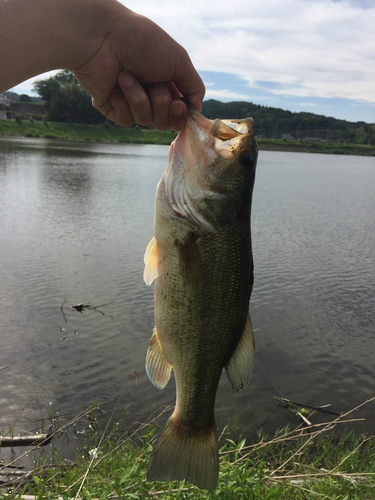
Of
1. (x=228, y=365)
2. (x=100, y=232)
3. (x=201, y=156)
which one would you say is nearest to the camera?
(x=201, y=156)

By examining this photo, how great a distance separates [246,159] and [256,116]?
8834cm

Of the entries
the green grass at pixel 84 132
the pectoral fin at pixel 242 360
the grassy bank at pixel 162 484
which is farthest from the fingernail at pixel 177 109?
the green grass at pixel 84 132

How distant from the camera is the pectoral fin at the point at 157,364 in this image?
263 cm

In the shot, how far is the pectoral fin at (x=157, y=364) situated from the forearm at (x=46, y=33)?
174 centimetres

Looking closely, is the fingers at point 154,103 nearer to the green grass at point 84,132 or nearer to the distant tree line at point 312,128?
the green grass at point 84,132

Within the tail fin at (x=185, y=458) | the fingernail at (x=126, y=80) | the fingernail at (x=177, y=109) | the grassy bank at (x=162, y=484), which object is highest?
the fingernail at (x=126, y=80)

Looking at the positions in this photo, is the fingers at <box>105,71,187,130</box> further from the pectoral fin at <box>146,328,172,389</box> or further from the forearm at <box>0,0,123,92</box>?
the pectoral fin at <box>146,328,172,389</box>

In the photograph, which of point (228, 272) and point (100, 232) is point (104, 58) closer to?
point (228, 272)

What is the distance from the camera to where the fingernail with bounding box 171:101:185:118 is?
8.16ft

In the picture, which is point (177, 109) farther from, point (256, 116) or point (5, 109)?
point (5, 109)

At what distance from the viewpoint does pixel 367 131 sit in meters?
149

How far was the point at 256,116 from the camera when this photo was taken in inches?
3349

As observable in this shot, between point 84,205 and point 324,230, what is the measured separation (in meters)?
12.1

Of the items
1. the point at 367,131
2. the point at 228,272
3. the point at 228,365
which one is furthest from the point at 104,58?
the point at 367,131
